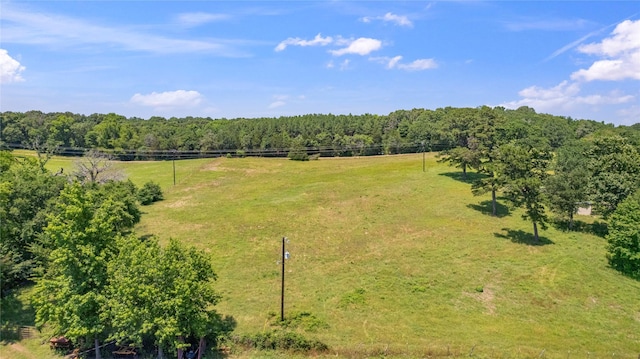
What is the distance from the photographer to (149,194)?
226ft

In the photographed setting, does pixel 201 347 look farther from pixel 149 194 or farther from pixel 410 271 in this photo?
pixel 149 194

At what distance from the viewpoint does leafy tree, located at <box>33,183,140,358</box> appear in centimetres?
2636

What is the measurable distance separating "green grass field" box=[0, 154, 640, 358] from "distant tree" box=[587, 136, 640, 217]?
5.04m

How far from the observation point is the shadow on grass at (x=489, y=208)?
58125mm

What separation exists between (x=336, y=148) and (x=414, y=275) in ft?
264

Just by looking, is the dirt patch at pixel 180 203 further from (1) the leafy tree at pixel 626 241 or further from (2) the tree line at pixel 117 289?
(1) the leafy tree at pixel 626 241

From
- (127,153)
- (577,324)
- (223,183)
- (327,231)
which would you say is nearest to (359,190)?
(327,231)

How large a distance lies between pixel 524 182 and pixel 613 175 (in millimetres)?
14182

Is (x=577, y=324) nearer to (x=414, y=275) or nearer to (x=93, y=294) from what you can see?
(x=414, y=275)

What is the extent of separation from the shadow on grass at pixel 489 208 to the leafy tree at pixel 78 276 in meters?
51.3

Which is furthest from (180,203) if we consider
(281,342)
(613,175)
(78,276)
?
(613,175)

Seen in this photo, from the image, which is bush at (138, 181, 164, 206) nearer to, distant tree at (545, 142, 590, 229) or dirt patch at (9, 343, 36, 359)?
dirt patch at (9, 343, 36, 359)

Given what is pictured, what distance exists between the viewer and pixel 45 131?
445 ft

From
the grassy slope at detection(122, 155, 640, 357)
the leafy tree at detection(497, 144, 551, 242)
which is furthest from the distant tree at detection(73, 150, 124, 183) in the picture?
the leafy tree at detection(497, 144, 551, 242)
